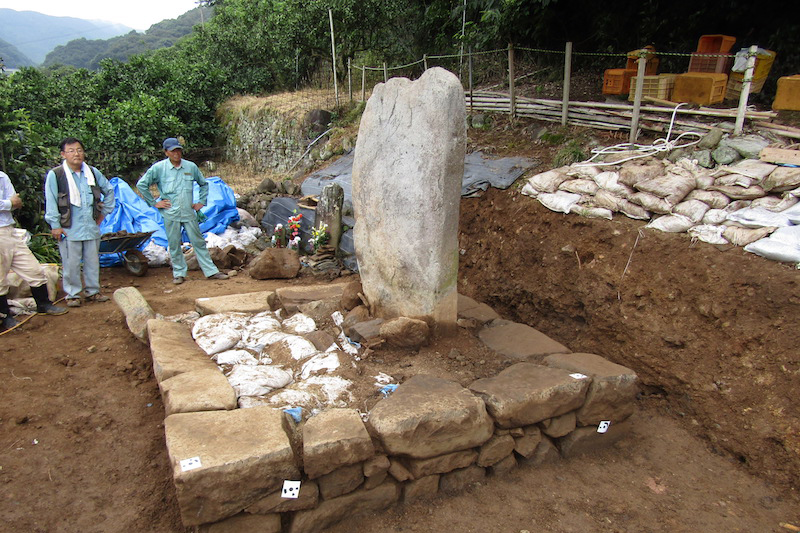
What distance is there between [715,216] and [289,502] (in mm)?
3926

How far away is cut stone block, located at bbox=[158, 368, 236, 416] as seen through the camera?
9.90 feet

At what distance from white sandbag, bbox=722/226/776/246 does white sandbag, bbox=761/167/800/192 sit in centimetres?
53

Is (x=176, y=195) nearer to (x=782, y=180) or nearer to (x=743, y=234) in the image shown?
(x=743, y=234)

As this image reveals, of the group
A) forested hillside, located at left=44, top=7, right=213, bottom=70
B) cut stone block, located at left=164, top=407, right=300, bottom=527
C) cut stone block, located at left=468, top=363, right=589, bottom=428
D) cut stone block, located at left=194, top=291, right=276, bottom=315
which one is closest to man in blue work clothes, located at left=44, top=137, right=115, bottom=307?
cut stone block, located at left=194, top=291, right=276, bottom=315

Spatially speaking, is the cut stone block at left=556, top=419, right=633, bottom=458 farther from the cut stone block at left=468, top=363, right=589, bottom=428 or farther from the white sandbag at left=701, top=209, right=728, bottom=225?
the white sandbag at left=701, top=209, right=728, bottom=225


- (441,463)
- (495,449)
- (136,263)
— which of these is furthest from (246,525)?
(136,263)

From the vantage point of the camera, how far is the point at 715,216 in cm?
434

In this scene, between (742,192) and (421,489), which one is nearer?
(421,489)

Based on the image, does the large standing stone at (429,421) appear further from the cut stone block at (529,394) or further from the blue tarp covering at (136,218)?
the blue tarp covering at (136,218)

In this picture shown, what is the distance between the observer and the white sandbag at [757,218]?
3.97m

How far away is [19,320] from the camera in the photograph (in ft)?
15.3

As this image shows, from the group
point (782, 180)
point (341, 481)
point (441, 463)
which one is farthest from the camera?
point (782, 180)

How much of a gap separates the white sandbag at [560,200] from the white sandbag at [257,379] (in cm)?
321

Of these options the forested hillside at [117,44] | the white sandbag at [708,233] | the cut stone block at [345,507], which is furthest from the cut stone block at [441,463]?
the forested hillside at [117,44]
